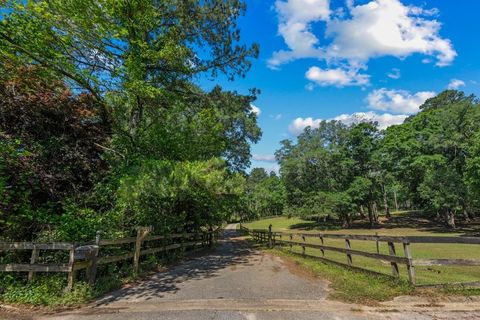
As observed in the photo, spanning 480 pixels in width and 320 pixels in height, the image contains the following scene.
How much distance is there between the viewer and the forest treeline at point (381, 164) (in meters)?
32.8

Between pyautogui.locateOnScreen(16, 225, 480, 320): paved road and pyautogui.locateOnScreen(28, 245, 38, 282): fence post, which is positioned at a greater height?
pyautogui.locateOnScreen(28, 245, 38, 282): fence post

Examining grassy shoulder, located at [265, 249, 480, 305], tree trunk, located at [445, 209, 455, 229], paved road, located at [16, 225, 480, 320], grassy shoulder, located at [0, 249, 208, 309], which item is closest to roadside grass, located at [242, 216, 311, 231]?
tree trunk, located at [445, 209, 455, 229]

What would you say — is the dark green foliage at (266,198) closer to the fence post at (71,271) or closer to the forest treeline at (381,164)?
the forest treeline at (381,164)

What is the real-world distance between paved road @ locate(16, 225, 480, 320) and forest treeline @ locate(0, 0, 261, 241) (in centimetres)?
250

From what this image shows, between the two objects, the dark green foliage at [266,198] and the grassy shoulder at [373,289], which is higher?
the dark green foliage at [266,198]

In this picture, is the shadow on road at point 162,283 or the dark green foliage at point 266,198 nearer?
the shadow on road at point 162,283

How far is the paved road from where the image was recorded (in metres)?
4.90

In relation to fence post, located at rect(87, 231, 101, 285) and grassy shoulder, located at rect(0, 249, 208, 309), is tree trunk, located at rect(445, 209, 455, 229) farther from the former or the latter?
fence post, located at rect(87, 231, 101, 285)

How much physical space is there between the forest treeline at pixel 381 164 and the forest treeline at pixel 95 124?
29430 millimetres

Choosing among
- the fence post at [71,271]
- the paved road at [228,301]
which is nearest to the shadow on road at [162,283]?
the paved road at [228,301]

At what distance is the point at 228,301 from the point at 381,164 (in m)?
38.5

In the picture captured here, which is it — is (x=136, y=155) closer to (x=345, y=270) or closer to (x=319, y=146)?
(x=345, y=270)

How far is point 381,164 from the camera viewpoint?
39469 millimetres

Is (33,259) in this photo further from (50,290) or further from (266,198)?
(266,198)
